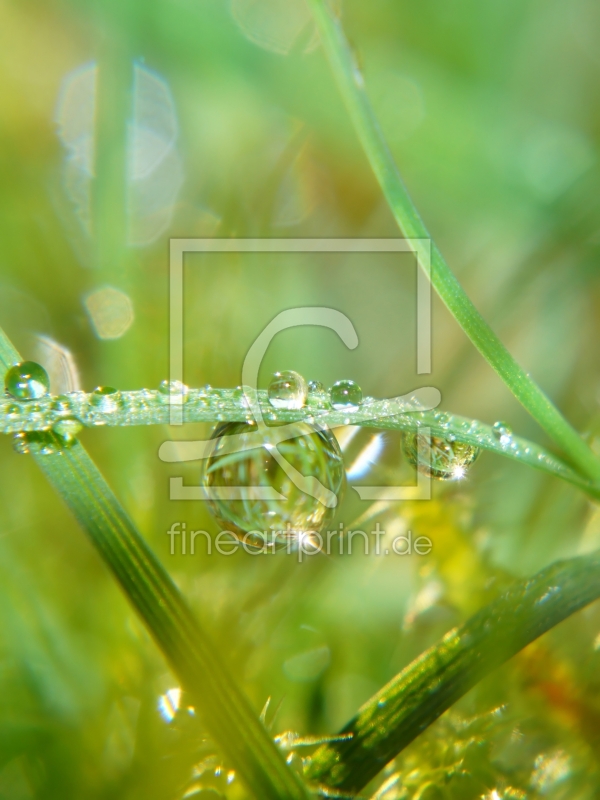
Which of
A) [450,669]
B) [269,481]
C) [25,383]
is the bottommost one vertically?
[450,669]

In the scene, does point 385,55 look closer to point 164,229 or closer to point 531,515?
→ point 164,229

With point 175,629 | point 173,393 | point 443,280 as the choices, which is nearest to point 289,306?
point 443,280

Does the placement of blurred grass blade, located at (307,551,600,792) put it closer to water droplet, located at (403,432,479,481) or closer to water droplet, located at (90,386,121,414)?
water droplet, located at (403,432,479,481)

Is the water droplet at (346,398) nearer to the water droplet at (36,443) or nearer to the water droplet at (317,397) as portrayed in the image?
the water droplet at (317,397)

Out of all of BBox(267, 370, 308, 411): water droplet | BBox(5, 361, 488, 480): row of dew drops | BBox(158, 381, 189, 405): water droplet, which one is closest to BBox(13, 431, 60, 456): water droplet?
BBox(5, 361, 488, 480): row of dew drops

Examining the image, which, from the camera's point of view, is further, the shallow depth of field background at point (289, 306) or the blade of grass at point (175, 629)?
the shallow depth of field background at point (289, 306)

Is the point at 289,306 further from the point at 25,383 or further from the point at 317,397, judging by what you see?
the point at 25,383

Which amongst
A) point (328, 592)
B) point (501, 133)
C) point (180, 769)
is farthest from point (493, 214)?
point (180, 769)

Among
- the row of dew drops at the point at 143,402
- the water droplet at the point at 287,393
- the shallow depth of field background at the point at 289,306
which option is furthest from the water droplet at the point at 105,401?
the shallow depth of field background at the point at 289,306
